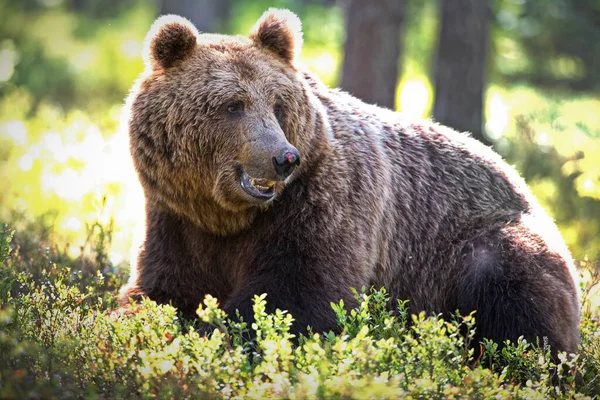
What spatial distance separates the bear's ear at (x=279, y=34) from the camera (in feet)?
17.8

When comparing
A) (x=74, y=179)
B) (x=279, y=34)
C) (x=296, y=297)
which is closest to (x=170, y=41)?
(x=279, y=34)

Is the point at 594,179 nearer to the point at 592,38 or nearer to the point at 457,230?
the point at 457,230

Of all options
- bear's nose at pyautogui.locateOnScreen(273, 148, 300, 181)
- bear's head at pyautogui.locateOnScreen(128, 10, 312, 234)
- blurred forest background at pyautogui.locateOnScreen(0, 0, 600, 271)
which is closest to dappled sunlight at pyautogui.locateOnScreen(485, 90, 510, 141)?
blurred forest background at pyautogui.locateOnScreen(0, 0, 600, 271)

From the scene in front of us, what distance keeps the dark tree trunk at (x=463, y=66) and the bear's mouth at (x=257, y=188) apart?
8366 mm

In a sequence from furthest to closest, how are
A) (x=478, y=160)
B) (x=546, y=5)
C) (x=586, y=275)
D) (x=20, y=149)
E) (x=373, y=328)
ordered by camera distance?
Answer: (x=546, y=5)
(x=20, y=149)
(x=586, y=275)
(x=478, y=160)
(x=373, y=328)

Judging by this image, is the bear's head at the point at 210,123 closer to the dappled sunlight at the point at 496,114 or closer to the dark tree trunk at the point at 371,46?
the dark tree trunk at the point at 371,46

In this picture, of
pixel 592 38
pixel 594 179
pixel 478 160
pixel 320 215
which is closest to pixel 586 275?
pixel 594 179

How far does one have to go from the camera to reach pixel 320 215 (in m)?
5.23

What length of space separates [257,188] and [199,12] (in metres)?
17.0

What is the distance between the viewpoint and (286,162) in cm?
476

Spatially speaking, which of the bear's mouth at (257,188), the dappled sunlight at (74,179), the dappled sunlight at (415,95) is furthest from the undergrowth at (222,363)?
the dappled sunlight at (415,95)

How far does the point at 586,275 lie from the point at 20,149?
704 cm

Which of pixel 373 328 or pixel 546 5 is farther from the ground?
pixel 546 5

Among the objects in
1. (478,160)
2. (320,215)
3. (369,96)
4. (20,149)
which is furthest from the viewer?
(369,96)
